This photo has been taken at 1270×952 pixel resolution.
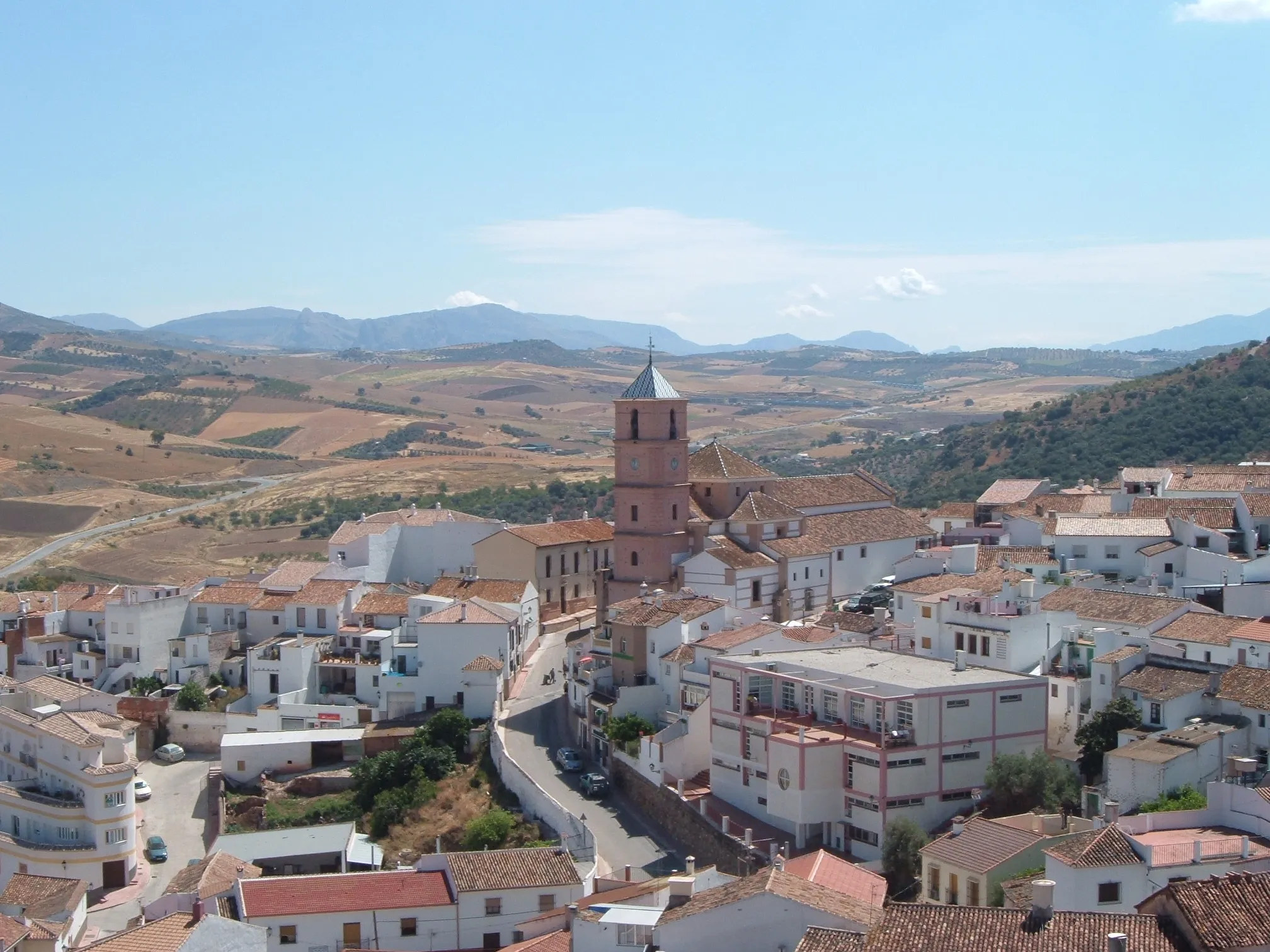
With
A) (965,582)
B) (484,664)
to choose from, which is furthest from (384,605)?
(965,582)

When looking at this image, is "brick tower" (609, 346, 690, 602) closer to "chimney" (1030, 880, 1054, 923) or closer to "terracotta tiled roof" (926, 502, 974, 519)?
"terracotta tiled roof" (926, 502, 974, 519)

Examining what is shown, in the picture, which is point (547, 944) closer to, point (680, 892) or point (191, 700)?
point (680, 892)

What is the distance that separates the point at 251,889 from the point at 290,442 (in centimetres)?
10855

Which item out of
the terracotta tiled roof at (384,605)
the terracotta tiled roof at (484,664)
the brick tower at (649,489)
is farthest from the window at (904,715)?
the terracotta tiled roof at (384,605)

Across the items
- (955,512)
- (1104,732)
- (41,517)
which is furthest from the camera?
(41,517)

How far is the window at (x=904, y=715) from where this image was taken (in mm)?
29703

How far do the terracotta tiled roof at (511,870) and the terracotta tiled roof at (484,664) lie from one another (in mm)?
11172

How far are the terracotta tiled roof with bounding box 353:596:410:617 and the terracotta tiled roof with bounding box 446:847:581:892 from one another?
16.0 m

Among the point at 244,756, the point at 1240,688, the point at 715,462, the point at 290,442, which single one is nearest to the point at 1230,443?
the point at 715,462

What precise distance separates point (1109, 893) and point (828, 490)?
28.0 meters

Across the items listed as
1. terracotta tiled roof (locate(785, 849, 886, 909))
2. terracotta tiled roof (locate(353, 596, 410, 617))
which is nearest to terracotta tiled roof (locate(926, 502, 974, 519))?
terracotta tiled roof (locate(353, 596, 410, 617))

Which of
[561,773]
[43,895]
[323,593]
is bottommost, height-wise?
[43,895]

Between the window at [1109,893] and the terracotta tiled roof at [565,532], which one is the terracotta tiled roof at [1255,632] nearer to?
the window at [1109,893]

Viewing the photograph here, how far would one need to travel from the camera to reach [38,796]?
37.1 m
